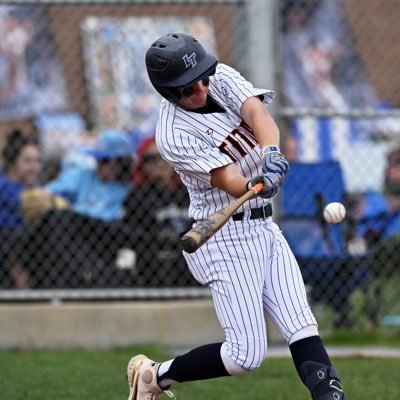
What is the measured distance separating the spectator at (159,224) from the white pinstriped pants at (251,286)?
9.38 ft

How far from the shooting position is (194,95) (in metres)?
4.51

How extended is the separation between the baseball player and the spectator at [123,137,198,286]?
2768 millimetres

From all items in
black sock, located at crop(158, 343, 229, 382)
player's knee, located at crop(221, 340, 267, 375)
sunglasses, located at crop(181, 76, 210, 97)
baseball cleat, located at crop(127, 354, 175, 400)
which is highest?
sunglasses, located at crop(181, 76, 210, 97)

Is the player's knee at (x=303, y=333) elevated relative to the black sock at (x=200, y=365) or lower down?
elevated

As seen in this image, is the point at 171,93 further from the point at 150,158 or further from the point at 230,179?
the point at 150,158

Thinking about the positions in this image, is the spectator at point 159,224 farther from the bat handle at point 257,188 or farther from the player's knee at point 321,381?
the bat handle at point 257,188

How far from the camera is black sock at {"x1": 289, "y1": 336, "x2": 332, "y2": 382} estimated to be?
441 cm

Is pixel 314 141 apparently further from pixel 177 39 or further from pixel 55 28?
pixel 177 39

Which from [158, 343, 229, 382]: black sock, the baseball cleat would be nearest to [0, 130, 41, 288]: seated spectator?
the baseball cleat

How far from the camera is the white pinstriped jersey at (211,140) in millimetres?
4469

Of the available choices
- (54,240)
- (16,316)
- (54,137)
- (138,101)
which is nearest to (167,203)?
(54,240)

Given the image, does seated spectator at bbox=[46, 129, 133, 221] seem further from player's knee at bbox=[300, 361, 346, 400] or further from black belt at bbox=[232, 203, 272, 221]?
player's knee at bbox=[300, 361, 346, 400]

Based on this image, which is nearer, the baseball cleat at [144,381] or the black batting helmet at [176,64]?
the black batting helmet at [176,64]

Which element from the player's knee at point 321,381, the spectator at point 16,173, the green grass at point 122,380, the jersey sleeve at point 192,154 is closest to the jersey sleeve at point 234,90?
the jersey sleeve at point 192,154
